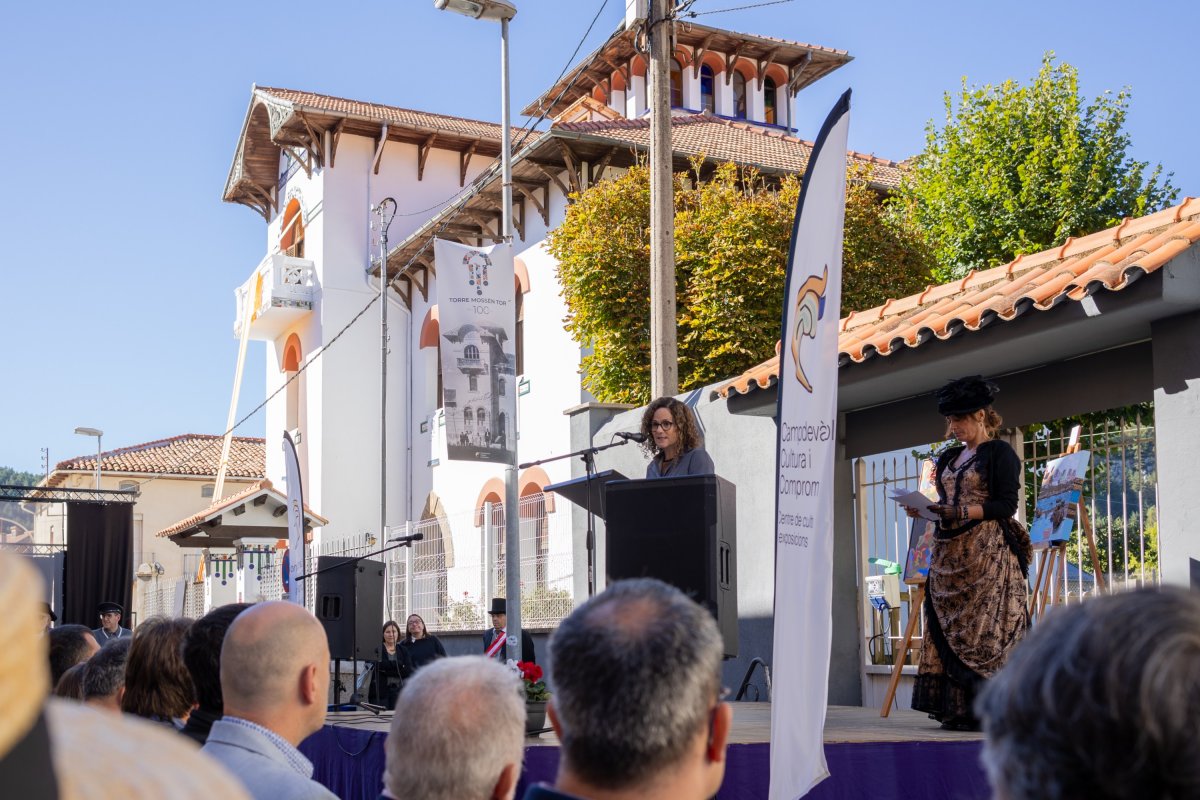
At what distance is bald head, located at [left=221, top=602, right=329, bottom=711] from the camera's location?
3.22 meters

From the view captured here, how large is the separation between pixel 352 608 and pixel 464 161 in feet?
58.9

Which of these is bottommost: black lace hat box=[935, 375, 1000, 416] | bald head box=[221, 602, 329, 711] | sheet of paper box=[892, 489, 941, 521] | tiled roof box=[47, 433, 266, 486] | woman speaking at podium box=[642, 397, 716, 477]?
bald head box=[221, 602, 329, 711]

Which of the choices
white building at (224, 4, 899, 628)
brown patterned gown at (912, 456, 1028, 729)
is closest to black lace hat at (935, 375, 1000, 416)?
brown patterned gown at (912, 456, 1028, 729)

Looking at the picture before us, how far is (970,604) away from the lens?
580cm

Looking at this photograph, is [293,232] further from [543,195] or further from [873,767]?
[873,767]

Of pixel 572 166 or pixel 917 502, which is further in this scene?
pixel 572 166

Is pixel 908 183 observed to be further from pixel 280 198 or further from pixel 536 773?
pixel 536 773

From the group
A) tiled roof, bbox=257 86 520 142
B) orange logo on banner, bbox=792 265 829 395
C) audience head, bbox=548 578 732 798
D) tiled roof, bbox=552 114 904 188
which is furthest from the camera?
tiled roof, bbox=257 86 520 142

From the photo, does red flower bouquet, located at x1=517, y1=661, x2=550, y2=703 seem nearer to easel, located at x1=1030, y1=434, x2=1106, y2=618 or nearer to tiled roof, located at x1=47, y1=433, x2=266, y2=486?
easel, located at x1=1030, y1=434, x2=1106, y2=618

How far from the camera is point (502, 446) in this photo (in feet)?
32.2

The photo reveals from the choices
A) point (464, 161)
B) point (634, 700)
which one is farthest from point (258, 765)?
point (464, 161)

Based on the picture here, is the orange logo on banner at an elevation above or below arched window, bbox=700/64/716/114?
below

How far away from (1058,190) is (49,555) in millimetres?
Result: 16261

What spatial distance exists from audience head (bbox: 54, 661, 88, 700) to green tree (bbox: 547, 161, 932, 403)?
1213 centimetres
